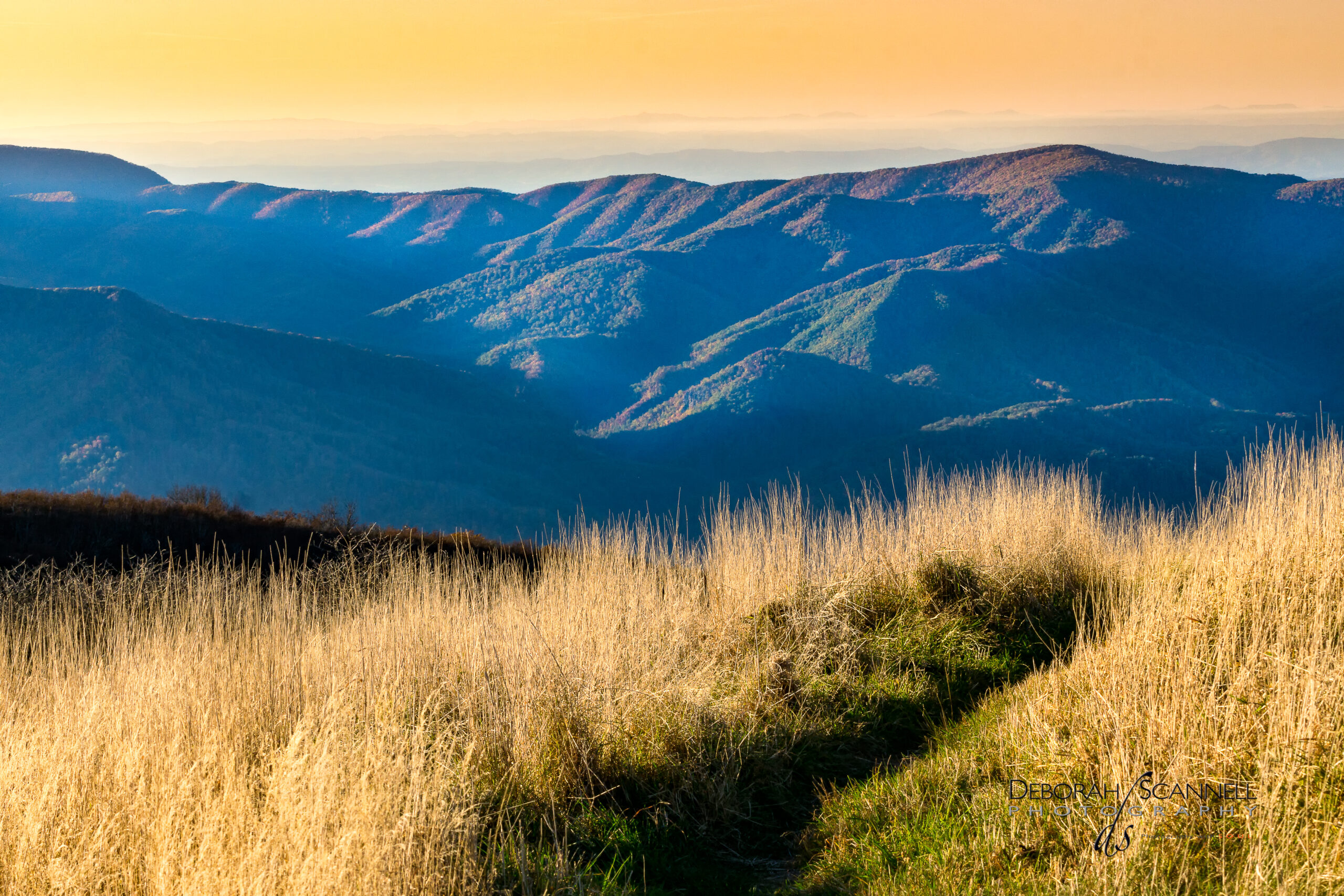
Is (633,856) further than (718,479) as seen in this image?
No

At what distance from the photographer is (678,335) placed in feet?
373

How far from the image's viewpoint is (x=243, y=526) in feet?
44.3

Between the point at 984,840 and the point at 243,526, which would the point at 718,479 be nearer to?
the point at 243,526

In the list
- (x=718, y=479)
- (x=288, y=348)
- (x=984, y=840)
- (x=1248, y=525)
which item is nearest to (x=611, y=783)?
(x=984, y=840)

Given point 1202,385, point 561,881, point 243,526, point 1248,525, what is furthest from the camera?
point 1202,385

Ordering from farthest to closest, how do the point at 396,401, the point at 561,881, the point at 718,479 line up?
the point at 396,401, the point at 718,479, the point at 561,881

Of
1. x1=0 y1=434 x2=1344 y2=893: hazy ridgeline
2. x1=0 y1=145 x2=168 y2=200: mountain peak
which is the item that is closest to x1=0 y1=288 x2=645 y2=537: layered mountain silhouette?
x1=0 y1=434 x2=1344 y2=893: hazy ridgeline

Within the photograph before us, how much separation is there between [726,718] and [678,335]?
4296 inches

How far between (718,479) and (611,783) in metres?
68.1

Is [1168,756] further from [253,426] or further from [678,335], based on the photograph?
[678,335]

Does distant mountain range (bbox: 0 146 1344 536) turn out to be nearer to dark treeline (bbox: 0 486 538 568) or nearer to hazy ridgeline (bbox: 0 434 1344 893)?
dark treeline (bbox: 0 486 538 568)

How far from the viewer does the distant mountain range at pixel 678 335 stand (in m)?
66.4
